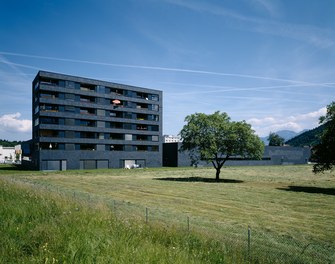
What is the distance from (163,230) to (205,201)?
14.8 metres

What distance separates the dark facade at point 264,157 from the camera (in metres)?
94.4

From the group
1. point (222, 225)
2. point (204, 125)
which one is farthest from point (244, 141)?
point (222, 225)

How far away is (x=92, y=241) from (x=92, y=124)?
236ft

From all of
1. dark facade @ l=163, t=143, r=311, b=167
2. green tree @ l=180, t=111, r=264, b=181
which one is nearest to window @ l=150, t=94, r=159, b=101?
dark facade @ l=163, t=143, r=311, b=167

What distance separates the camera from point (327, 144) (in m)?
36.1

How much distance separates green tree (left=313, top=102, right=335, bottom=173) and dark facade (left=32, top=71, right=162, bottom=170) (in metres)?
56.4

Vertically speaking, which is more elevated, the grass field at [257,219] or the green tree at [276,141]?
the green tree at [276,141]

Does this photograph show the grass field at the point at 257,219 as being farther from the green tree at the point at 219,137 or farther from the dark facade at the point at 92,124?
the dark facade at the point at 92,124

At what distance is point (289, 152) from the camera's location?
11838 centimetres

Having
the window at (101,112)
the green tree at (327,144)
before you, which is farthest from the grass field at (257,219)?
the window at (101,112)

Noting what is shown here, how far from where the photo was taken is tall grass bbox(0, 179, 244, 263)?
8203 mm

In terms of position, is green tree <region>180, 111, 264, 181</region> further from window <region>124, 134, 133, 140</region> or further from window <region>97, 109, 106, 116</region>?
window <region>124, 134, 133, 140</region>

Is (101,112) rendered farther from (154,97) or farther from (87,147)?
(154,97)

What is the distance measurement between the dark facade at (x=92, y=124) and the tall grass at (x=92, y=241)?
59662mm
